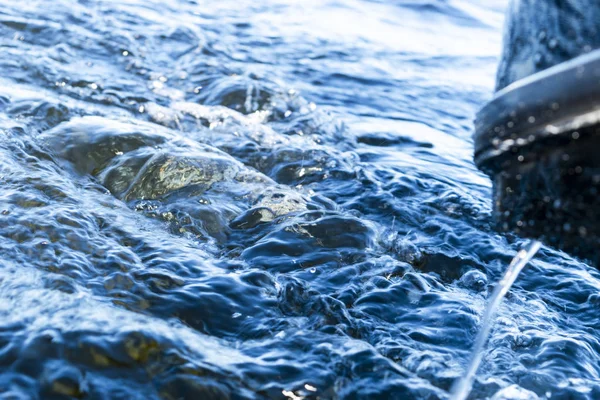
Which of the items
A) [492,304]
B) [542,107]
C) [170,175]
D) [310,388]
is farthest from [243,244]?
[542,107]

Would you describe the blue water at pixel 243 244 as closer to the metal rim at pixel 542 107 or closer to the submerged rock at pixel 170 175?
the submerged rock at pixel 170 175

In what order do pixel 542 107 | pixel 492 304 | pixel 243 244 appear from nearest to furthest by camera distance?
1. pixel 542 107
2. pixel 492 304
3. pixel 243 244

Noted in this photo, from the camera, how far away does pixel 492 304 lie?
200cm

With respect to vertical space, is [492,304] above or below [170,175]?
above

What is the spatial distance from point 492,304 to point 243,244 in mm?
1271

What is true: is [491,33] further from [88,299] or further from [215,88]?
[88,299]

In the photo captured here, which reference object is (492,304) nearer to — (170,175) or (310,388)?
(310,388)

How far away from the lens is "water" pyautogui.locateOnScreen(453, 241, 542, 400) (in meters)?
2.01

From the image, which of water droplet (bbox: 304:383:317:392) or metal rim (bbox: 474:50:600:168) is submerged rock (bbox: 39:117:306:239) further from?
metal rim (bbox: 474:50:600:168)

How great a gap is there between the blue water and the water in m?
0.05

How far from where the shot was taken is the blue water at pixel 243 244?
2.21 meters

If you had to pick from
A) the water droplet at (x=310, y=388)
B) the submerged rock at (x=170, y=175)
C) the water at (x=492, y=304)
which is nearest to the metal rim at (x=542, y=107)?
the water at (x=492, y=304)

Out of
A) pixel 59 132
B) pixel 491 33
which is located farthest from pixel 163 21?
pixel 491 33

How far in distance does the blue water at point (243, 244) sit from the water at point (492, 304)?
5 cm
